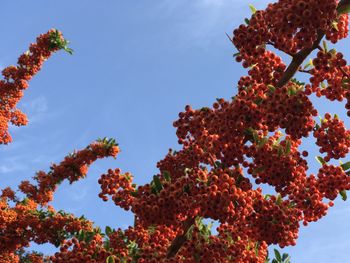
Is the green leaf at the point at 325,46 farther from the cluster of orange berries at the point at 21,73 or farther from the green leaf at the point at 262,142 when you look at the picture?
the cluster of orange berries at the point at 21,73

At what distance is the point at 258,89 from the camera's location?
24.3ft

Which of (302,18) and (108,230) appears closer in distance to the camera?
(302,18)

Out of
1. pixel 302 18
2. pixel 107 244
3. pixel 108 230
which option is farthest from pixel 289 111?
pixel 108 230

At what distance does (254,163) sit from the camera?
24.3 feet

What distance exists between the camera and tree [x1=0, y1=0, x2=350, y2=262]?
689 cm

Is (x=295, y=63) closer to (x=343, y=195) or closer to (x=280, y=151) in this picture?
(x=280, y=151)

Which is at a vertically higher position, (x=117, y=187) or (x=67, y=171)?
(x=67, y=171)

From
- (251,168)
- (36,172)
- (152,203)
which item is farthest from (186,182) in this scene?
(36,172)

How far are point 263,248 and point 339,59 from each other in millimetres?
3466

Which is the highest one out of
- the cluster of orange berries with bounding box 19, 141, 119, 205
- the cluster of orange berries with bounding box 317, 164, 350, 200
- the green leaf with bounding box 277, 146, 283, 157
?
the cluster of orange berries with bounding box 19, 141, 119, 205

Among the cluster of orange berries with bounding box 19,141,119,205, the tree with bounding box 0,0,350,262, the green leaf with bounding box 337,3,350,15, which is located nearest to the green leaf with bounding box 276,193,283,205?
the tree with bounding box 0,0,350,262

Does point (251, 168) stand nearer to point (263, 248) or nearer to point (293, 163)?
point (293, 163)

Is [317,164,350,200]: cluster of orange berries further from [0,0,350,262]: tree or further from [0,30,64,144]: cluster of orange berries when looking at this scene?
[0,30,64,144]: cluster of orange berries

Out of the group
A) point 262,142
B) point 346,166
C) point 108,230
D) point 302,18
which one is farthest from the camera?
point 108,230
